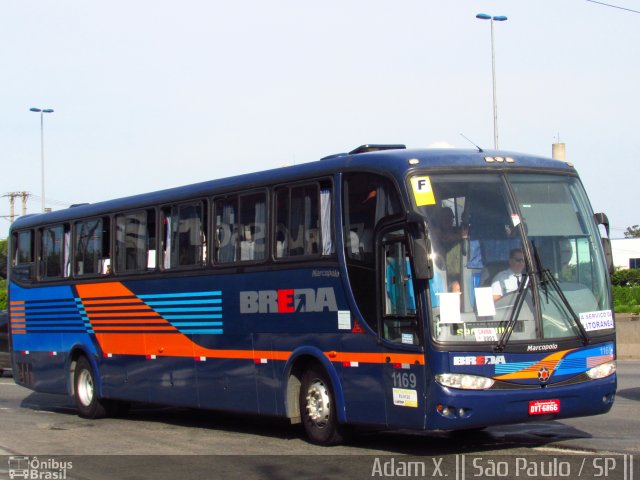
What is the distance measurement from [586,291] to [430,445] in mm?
2550

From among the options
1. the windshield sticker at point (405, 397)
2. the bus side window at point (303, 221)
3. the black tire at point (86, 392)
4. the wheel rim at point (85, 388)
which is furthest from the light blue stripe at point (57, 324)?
the windshield sticker at point (405, 397)

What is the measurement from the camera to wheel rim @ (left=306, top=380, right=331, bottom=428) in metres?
12.1

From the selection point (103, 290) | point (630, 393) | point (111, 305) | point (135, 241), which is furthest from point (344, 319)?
point (630, 393)

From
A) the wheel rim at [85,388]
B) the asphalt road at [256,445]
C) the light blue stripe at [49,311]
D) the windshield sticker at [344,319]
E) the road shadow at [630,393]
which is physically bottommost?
the asphalt road at [256,445]

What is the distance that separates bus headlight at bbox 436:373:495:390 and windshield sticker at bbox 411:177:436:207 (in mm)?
1782

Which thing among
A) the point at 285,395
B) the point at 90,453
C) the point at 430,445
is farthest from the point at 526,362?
the point at 90,453

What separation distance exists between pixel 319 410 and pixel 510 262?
2997 mm

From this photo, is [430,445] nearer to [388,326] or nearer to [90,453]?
[388,326]

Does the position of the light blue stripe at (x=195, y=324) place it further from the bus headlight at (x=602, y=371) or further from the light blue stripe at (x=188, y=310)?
the bus headlight at (x=602, y=371)

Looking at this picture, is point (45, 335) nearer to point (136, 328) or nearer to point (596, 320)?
point (136, 328)

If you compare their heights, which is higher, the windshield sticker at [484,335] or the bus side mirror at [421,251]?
the bus side mirror at [421,251]

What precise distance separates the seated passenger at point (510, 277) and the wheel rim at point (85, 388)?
8813 mm

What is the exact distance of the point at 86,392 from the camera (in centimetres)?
1739

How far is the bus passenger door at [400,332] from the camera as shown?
10594mm
